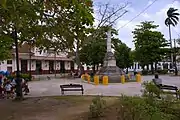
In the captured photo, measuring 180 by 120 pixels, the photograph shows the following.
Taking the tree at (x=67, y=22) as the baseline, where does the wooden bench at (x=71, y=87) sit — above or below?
below

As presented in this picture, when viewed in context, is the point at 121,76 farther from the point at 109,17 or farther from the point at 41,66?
the point at 41,66

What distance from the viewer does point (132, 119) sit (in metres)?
9.23

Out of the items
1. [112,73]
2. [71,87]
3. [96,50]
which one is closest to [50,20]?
[71,87]

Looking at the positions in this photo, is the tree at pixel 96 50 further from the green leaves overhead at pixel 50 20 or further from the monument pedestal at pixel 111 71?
the green leaves overhead at pixel 50 20

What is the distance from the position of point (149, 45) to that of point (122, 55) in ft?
18.1

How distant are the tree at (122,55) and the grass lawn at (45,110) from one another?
4562 centimetres

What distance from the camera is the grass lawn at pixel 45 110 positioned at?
13.0m

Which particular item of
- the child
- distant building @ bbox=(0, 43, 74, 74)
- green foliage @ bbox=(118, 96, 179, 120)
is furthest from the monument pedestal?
green foliage @ bbox=(118, 96, 179, 120)

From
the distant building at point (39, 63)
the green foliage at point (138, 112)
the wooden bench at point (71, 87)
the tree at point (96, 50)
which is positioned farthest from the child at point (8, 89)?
the distant building at point (39, 63)

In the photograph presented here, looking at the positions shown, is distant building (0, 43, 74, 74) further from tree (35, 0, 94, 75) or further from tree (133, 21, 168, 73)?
tree (35, 0, 94, 75)

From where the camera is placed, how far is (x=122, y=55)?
208 ft

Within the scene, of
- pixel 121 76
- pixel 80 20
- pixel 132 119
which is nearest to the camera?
pixel 132 119

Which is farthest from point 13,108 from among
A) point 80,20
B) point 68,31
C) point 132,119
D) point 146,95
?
point 132,119

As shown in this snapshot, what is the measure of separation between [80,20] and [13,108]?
5.56 metres
